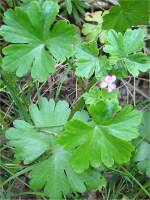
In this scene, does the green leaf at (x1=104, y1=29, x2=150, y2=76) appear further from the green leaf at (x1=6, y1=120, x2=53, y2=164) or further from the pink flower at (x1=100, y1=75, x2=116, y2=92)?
the green leaf at (x1=6, y1=120, x2=53, y2=164)

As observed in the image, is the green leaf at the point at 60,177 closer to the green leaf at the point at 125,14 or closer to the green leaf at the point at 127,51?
the green leaf at the point at 127,51

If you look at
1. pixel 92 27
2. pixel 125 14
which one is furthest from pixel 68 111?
pixel 92 27

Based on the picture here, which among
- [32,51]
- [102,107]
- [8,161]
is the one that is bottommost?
[8,161]

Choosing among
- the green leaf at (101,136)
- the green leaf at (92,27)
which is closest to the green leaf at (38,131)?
the green leaf at (101,136)

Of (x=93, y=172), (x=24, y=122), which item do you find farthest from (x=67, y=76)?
(x=93, y=172)

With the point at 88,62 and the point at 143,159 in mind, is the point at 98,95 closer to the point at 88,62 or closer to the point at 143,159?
the point at 88,62

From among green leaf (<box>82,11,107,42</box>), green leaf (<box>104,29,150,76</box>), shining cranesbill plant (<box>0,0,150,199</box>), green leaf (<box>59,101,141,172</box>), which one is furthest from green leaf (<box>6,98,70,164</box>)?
green leaf (<box>82,11,107,42</box>)

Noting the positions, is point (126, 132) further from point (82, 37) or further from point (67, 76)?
point (82, 37)
